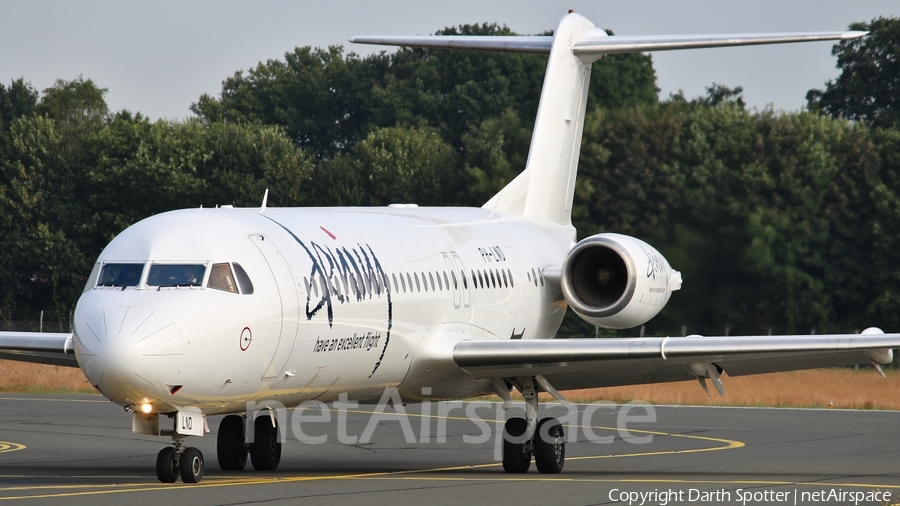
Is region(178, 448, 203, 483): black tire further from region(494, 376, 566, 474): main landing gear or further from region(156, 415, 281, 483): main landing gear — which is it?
region(494, 376, 566, 474): main landing gear

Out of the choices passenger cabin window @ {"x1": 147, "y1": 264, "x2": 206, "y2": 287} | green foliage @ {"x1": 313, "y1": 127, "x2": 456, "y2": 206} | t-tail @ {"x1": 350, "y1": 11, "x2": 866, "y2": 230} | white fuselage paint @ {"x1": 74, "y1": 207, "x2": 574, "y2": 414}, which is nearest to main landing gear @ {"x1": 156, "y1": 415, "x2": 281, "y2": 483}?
white fuselage paint @ {"x1": 74, "y1": 207, "x2": 574, "y2": 414}

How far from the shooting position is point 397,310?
16.3m

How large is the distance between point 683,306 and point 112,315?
2918cm

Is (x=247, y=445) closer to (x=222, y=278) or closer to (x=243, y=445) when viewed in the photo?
(x=243, y=445)

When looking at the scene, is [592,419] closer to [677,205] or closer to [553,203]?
[553,203]

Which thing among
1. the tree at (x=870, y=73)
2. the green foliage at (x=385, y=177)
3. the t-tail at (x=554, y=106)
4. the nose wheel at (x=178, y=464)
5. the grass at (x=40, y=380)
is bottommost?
the grass at (x=40, y=380)

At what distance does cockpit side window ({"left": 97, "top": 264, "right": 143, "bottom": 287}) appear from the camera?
13.2 meters

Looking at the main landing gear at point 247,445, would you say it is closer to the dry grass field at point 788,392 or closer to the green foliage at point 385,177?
the dry grass field at point 788,392

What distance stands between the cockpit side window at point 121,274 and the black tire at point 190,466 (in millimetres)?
1826

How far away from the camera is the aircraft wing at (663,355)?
51.6ft

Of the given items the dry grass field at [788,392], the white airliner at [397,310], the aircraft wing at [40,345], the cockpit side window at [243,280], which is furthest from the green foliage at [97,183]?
the cockpit side window at [243,280]

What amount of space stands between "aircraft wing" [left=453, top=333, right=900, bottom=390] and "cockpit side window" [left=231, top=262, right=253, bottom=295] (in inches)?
159

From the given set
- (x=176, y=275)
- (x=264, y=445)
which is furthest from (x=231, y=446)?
(x=176, y=275)

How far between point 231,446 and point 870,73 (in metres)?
50.5
